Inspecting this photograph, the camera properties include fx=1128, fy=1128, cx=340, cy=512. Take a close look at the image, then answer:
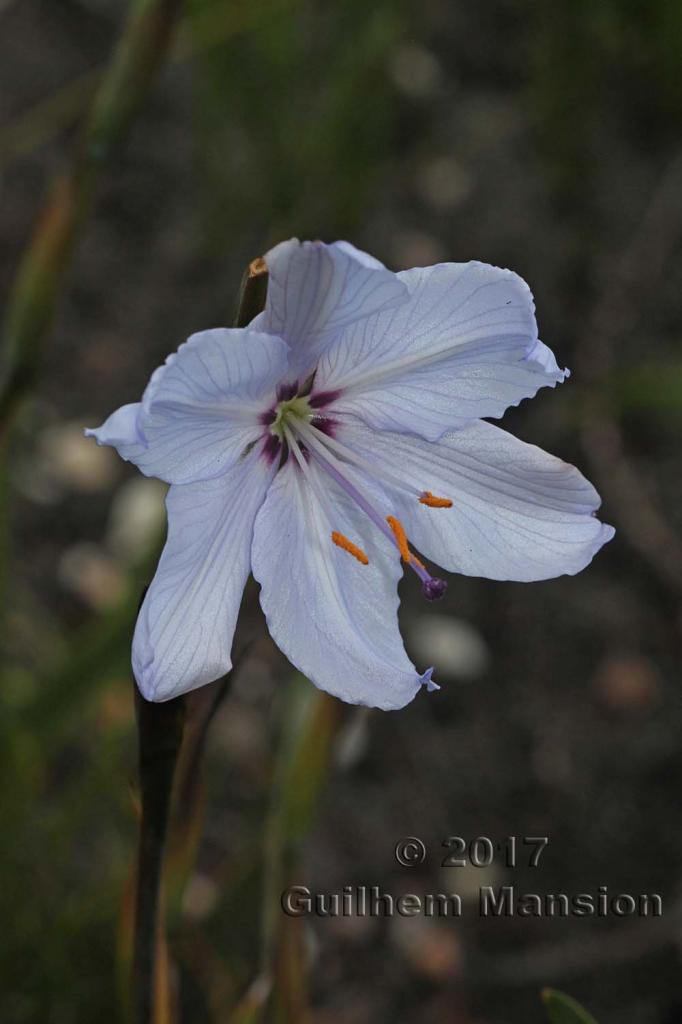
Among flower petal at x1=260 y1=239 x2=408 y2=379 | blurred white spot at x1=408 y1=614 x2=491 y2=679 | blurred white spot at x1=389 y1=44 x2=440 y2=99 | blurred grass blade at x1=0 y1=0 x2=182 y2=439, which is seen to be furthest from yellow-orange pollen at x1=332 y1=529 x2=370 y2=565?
blurred white spot at x1=389 y1=44 x2=440 y2=99

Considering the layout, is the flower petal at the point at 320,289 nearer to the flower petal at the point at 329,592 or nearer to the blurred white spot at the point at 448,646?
the flower petal at the point at 329,592

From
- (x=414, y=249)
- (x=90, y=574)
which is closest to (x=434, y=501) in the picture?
(x=90, y=574)

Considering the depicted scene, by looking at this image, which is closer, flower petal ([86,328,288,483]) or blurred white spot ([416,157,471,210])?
flower petal ([86,328,288,483])

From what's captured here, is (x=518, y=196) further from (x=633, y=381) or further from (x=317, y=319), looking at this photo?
(x=317, y=319)

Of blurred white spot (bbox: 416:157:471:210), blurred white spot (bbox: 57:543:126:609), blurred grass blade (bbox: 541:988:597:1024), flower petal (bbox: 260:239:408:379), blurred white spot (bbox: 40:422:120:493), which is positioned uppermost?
blurred white spot (bbox: 416:157:471:210)

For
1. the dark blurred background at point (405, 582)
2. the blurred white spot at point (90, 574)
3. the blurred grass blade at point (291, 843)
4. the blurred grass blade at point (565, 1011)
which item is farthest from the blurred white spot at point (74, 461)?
the blurred grass blade at point (565, 1011)

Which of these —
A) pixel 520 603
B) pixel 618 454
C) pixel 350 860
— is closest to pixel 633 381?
pixel 618 454

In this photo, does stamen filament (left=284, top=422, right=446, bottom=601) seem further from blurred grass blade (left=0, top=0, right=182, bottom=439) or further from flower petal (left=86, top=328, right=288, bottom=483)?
blurred grass blade (left=0, top=0, right=182, bottom=439)
